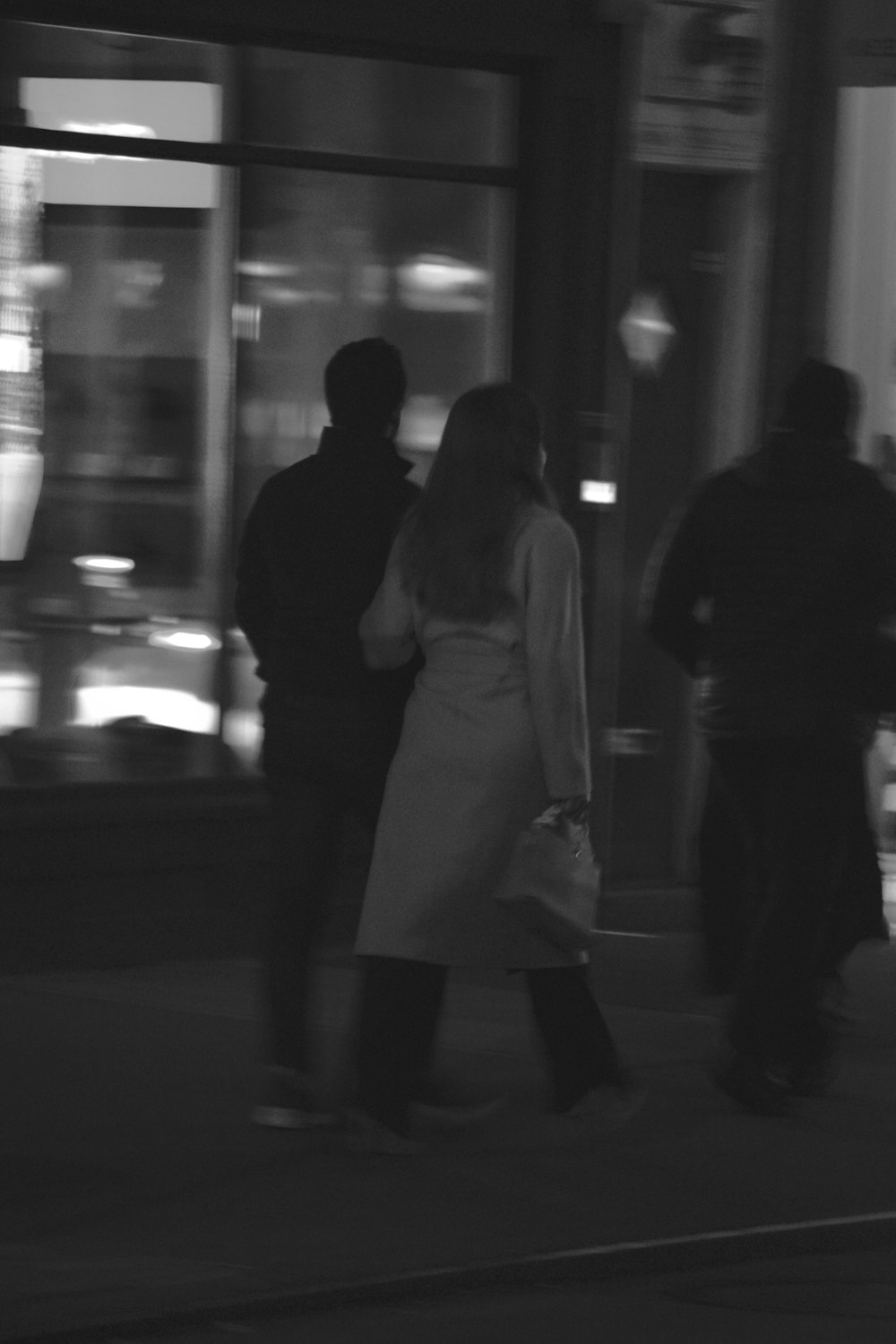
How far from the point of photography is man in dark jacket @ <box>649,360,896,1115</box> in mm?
6734

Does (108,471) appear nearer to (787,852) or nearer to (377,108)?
(377,108)

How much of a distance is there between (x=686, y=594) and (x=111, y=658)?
2880mm

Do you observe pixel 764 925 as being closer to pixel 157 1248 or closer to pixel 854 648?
pixel 854 648

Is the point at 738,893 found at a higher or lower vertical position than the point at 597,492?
lower

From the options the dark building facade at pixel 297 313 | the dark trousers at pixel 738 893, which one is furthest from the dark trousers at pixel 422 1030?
the dark building facade at pixel 297 313

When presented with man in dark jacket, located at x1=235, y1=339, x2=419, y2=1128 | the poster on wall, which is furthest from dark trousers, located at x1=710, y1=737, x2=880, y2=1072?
the poster on wall

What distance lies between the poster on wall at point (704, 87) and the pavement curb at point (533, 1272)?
5.25 meters

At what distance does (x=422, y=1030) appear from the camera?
252 inches

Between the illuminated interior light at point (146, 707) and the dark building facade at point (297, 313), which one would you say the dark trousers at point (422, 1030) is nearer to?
the dark building facade at point (297, 313)

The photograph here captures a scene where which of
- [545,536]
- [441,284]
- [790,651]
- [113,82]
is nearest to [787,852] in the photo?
[790,651]

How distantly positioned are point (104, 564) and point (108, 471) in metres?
0.32

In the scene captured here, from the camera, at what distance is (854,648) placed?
267 inches

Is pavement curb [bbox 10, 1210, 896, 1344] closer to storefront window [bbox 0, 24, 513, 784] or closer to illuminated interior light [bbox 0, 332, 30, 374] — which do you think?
storefront window [bbox 0, 24, 513, 784]

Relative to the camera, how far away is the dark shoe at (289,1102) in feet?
21.7
